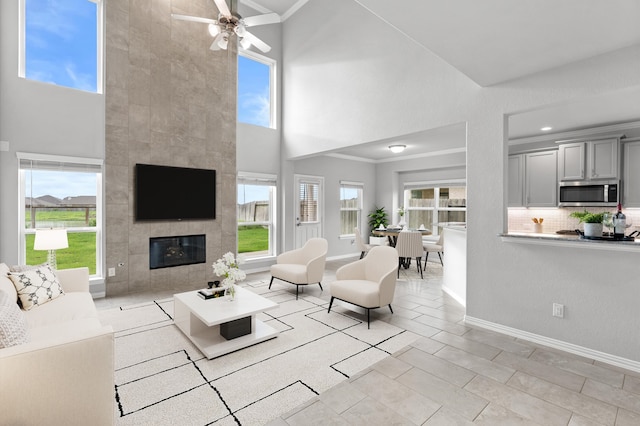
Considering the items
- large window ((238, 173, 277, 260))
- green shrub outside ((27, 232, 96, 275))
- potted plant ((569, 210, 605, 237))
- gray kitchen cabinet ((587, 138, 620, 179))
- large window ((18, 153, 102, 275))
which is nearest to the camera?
potted plant ((569, 210, 605, 237))

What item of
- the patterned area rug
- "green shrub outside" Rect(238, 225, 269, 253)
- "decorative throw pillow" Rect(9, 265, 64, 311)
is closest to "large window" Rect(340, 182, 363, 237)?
"green shrub outside" Rect(238, 225, 269, 253)

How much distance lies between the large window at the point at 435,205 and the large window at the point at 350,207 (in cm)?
134

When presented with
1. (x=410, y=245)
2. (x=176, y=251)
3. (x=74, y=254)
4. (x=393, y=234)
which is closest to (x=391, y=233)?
(x=393, y=234)

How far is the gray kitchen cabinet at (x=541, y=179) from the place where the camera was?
223 inches

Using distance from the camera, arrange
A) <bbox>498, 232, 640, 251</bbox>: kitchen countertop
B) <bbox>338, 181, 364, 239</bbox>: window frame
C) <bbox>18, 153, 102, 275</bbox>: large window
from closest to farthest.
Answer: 1. <bbox>498, 232, 640, 251</bbox>: kitchen countertop
2. <bbox>18, 153, 102, 275</bbox>: large window
3. <bbox>338, 181, 364, 239</bbox>: window frame

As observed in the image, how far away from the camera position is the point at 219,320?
2.72 meters

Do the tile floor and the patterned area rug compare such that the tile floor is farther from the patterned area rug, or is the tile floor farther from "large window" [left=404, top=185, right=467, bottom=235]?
"large window" [left=404, top=185, right=467, bottom=235]

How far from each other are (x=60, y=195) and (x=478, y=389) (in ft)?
18.4

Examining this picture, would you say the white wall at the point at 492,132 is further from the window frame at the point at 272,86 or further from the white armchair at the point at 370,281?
the window frame at the point at 272,86

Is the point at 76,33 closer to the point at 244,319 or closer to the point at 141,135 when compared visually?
the point at 141,135

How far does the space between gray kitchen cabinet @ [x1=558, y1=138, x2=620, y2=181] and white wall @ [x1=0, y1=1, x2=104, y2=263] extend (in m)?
7.87

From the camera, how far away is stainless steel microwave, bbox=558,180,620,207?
4984 millimetres

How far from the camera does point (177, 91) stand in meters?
5.29

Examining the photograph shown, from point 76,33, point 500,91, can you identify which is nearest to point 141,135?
point 76,33
